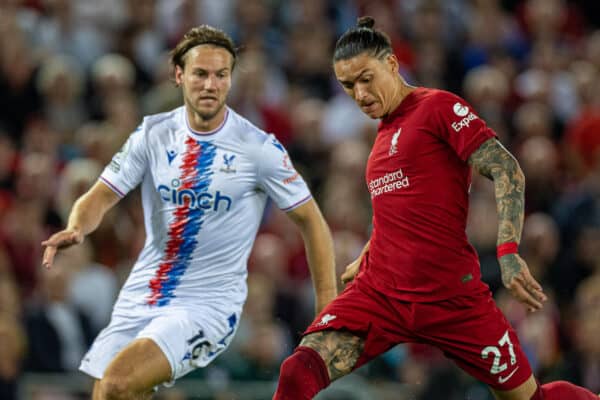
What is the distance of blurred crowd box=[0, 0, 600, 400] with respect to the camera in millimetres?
9164

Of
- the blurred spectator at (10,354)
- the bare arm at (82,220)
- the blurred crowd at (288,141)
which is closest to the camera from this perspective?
the bare arm at (82,220)

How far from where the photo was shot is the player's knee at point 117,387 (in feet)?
19.6

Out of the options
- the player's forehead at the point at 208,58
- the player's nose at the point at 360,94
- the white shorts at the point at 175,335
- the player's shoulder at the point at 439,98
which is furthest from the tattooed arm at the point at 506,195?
the white shorts at the point at 175,335

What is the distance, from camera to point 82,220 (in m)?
6.36

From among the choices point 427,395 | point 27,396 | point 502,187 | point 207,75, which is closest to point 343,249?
point 427,395

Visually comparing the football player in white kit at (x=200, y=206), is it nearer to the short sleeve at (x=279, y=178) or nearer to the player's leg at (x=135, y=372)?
the short sleeve at (x=279, y=178)

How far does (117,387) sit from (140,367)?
0.16m

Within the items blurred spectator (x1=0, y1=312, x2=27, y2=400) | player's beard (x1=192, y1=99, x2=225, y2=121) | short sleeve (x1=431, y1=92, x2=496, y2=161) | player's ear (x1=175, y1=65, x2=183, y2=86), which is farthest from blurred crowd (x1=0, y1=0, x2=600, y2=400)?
short sleeve (x1=431, y1=92, x2=496, y2=161)

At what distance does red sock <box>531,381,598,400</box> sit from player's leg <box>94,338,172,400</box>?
1.95 m

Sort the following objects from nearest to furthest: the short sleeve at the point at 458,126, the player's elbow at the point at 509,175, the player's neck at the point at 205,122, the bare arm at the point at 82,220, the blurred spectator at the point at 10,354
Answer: the player's elbow at the point at 509,175, the short sleeve at the point at 458,126, the bare arm at the point at 82,220, the player's neck at the point at 205,122, the blurred spectator at the point at 10,354

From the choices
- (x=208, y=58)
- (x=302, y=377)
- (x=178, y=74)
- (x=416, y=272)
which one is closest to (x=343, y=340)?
(x=302, y=377)

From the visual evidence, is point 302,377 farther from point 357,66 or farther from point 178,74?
point 178,74

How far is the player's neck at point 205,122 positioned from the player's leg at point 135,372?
4.07ft

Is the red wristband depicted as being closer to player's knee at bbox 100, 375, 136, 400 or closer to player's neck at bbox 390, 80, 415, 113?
player's neck at bbox 390, 80, 415, 113
